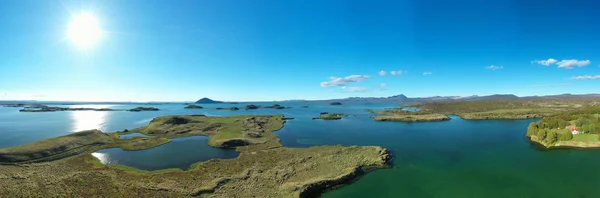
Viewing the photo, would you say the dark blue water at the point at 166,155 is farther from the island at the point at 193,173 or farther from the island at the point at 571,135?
the island at the point at 571,135

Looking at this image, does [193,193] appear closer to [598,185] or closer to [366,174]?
[366,174]

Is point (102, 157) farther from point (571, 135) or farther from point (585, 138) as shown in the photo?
point (585, 138)

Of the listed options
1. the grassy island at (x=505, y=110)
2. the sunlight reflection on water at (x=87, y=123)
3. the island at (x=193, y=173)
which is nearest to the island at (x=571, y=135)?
the island at (x=193, y=173)

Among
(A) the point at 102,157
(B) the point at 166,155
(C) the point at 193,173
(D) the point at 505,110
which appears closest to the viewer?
(C) the point at 193,173

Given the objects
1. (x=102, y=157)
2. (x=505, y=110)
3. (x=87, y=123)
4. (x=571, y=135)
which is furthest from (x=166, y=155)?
(x=505, y=110)

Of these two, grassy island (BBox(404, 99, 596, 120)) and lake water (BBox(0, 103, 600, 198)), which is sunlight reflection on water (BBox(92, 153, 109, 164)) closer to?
lake water (BBox(0, 103, 600, 198))

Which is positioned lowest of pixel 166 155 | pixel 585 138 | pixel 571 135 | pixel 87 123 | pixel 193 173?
pixel 193 173
